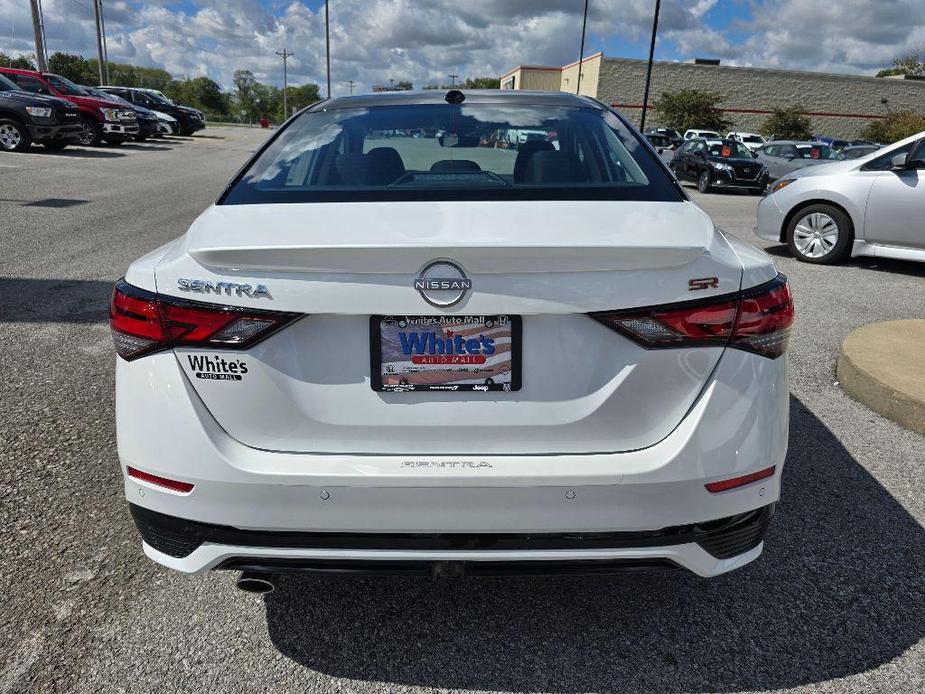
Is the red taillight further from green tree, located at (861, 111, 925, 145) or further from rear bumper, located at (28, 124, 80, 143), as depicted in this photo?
green tree, located at (861, 111, 925, 145)

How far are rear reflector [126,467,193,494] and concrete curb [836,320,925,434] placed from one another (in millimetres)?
3809

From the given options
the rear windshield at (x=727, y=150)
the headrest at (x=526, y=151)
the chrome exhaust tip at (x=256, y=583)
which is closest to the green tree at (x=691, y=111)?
the rear windshield at (x=727, y=150)

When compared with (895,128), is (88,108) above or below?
below

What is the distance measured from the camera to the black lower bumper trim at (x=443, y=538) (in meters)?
2.00

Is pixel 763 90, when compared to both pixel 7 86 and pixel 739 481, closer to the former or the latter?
pixel 7 86

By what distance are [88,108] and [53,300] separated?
18679 mm

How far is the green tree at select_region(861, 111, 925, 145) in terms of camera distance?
47781 mm

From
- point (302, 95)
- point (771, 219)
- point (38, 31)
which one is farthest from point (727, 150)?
point (302, 95)

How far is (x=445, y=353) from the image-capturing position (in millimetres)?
1921

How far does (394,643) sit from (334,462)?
787mm

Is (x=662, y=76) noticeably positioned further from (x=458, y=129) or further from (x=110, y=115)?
(x=458, y=129)

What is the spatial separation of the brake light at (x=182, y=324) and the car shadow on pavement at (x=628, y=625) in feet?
3.26

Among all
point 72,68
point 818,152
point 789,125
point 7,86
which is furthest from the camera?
point 72,68

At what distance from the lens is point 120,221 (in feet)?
33.6
